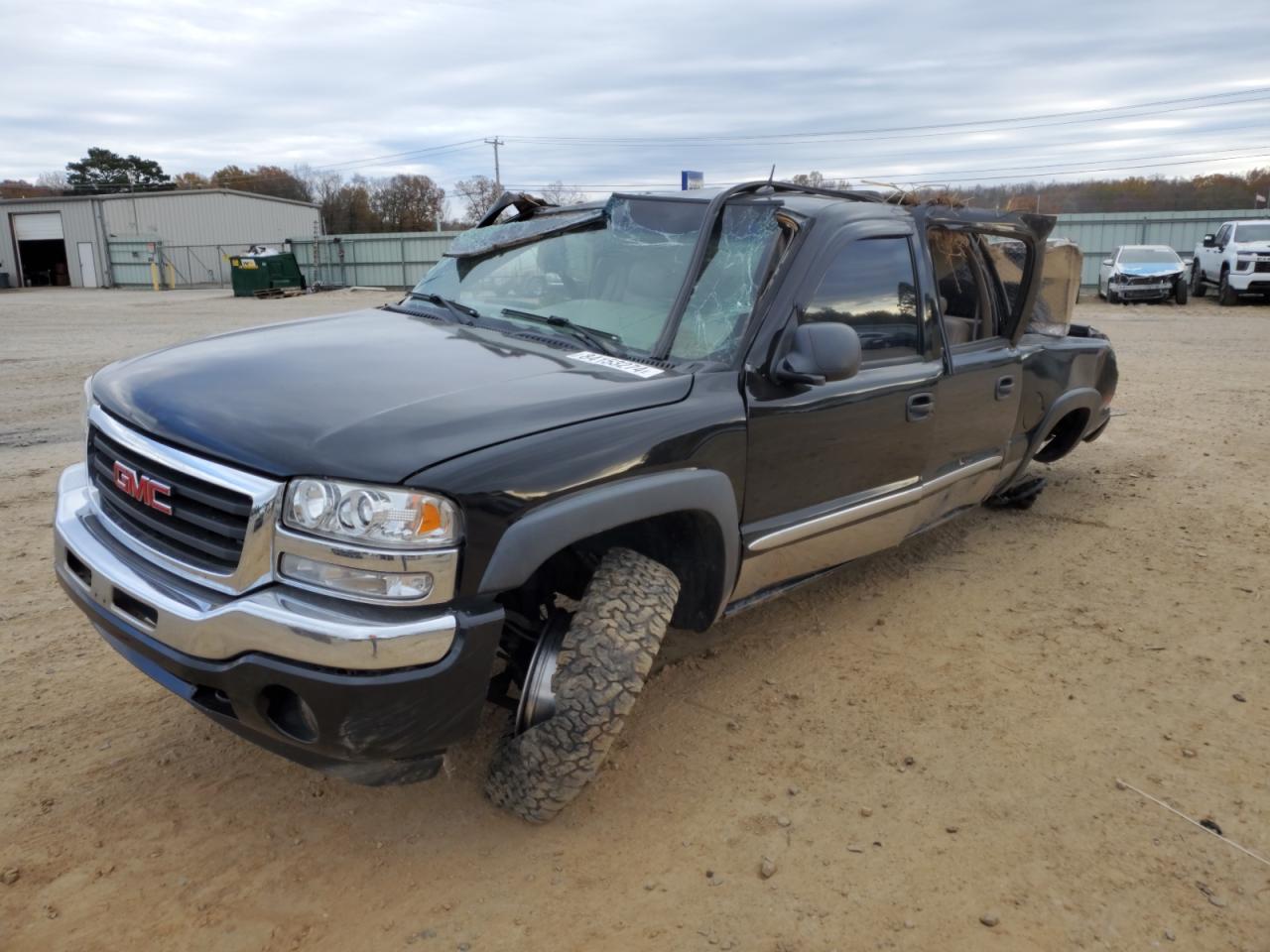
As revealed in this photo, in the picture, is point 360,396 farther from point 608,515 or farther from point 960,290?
point 960,290

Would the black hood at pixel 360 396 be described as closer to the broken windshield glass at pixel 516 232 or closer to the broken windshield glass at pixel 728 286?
the broken windshield glass at pixel 728 286

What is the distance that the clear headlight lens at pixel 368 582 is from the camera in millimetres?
2275

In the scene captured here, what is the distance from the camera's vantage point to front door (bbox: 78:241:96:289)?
4853cm

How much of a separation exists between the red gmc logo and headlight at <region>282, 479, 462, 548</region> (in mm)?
501

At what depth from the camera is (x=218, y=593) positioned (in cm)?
240

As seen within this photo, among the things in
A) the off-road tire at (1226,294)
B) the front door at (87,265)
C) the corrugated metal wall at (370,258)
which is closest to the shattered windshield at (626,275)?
the off-road tire at (1226,294)

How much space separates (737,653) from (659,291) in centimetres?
152

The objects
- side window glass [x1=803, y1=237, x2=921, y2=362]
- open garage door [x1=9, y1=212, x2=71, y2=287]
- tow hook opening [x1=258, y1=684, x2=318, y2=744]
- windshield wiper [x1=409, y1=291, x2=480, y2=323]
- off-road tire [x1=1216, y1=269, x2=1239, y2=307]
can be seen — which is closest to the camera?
tow hook opening [x1=258, y1=684, x2=318, y2=744]

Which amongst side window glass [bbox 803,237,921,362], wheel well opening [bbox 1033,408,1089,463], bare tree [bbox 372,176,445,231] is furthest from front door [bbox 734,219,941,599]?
bare tree [bbox 372,176,445,231]

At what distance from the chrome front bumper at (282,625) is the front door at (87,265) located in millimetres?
53900

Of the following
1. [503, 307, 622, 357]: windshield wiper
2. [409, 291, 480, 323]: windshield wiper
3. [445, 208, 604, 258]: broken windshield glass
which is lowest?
[503, 307, 622, 357]: windshield wiper

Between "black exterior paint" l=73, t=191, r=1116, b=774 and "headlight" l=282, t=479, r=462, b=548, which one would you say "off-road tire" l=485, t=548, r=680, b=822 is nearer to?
"black exterior paint" l=73, t=191, r=1116, b=774

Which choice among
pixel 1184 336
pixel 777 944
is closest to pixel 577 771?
pixel 777 944

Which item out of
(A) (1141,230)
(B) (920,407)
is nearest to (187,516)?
(B) (920,407)
